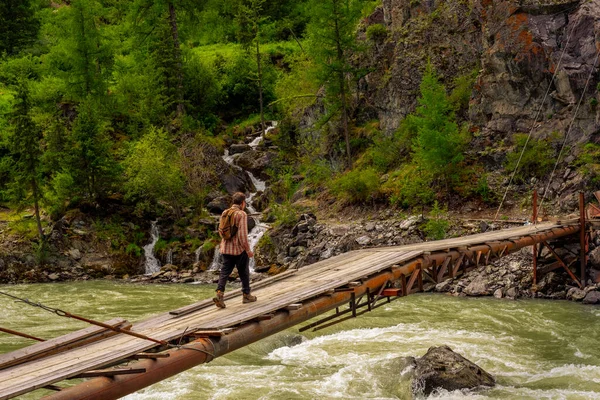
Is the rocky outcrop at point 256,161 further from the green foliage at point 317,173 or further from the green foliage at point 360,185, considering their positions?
the green foliage at point 360,185

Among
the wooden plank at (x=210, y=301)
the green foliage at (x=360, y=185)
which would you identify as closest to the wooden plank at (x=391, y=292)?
the wooden plank at (x=210, y=301)

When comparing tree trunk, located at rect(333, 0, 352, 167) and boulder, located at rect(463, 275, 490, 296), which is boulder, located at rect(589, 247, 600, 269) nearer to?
boulder, located at rect(463, 275, 490, 296)

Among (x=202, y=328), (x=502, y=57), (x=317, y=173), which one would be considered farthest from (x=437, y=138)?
(x=202, y=328)

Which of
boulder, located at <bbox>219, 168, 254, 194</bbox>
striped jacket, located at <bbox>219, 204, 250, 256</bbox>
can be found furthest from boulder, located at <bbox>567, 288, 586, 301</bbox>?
boulder, located at <bbox>219, 168, 254, 194</bbox>

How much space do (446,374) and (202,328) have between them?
19.5 ft

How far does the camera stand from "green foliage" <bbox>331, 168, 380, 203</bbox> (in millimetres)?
30422

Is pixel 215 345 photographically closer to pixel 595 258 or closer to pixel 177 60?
pixel 595 258

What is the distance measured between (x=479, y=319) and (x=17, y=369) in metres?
14.3

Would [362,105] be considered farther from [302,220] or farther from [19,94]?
[19,94]

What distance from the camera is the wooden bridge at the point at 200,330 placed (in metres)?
6.29

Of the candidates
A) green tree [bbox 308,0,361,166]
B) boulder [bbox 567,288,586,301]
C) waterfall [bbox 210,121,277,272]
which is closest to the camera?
boulder [bbox 567,288,586,301]

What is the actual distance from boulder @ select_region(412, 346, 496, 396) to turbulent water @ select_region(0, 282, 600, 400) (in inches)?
8.5

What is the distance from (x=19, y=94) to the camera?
3262 cm

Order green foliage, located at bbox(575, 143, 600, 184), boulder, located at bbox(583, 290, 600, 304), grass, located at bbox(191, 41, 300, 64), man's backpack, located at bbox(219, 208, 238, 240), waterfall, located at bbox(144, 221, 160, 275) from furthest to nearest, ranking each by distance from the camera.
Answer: grass, located at bbox(191, 41, 300, 64) → waterfall, located at bbox(144, 221, 160, 275) → green foliage, located at bbox(575, 143, 600, 184) → boulder, located at bbox(583, 290, 600, 304) → man's backpack, located at bbox(219, 208, 238, 240)
